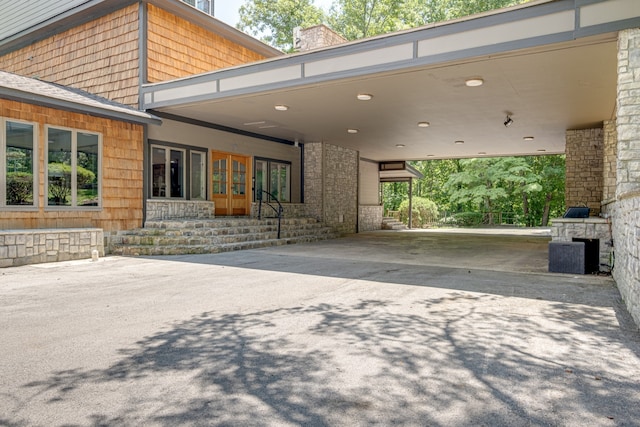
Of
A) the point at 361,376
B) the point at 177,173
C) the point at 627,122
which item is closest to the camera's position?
the point at 361,376

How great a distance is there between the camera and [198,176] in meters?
11.8

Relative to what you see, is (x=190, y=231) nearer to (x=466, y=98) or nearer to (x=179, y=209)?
(x=179, y=209)

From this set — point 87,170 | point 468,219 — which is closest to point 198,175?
point 87,170

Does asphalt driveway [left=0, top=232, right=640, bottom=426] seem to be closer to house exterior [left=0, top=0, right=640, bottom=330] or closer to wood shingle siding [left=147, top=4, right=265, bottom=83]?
house exterior [left=0, top=0, right=640, bottom=330]

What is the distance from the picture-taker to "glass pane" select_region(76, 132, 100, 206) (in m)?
9.06

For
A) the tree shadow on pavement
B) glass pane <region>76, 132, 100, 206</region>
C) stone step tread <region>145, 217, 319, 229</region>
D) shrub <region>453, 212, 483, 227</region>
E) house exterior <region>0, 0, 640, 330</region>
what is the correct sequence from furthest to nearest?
shrub <region>453, 212, 483, 227</region> → stone step tread <region>145, 217, 319, 229</region> → glass pane <region>76, 132, 100, 206</region> → house exterior <region>0, 0, 640, 330</region> → the tree shadow on pavement

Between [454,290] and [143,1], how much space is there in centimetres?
988

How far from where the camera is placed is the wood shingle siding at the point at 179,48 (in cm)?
1064

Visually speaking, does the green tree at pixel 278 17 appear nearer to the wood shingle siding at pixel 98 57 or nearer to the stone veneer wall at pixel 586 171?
the wood shingle siding at pixel 98 57

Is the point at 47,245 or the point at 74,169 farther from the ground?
the point at 74,169

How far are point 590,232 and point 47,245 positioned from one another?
959cm

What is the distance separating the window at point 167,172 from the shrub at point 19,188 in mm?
2742

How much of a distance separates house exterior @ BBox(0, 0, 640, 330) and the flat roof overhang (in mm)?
28

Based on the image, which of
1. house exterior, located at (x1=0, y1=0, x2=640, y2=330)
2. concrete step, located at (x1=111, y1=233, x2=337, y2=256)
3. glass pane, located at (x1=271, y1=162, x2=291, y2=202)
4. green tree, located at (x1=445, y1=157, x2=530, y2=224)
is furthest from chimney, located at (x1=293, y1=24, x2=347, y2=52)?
green tree, located at (x1=445, y1=157, x2=530, y2=224)
